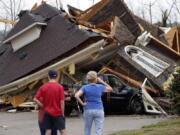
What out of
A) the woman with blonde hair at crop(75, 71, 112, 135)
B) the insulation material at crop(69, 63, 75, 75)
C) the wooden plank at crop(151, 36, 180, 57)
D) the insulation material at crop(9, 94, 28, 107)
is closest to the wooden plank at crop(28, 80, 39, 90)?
the insulation material at crop(9, 94, 28, 107)

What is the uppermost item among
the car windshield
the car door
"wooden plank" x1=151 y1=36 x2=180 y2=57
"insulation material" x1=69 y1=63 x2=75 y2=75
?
"wooden plank" x1=151 y1=36 x2=180 y2=57

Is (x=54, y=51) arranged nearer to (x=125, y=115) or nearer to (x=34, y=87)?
(x=34, y=87)

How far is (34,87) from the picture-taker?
2162 centimetres

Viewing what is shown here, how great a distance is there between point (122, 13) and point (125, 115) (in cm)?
834

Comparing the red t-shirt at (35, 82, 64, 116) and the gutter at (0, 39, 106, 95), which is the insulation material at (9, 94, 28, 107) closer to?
the gutter at (0, 39, 106, 95)

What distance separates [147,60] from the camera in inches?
842

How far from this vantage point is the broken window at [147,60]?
20500 millimetres

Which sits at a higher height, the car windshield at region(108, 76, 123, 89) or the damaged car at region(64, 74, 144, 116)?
the car windshield at region(108, 76, 123, 89)

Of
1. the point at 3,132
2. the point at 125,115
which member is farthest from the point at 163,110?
the point at 3,132

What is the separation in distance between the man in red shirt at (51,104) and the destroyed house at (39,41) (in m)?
11.5

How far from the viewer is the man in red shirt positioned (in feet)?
26.8

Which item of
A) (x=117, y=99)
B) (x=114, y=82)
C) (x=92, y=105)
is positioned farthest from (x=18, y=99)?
(x=92, y=105)

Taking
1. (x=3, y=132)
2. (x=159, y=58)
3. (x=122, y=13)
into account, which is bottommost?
(x=3, y=132)

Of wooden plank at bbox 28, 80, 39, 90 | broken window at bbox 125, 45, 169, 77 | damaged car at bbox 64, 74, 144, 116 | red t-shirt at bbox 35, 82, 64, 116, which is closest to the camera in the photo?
red t-shirt at bbox 35, 82, 64, 116
